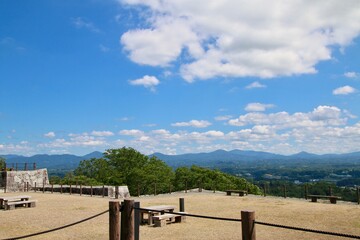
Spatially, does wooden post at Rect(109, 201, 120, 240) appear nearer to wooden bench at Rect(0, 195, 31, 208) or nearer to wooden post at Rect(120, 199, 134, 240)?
wooden post at Rect(120, 199, 134, 240)

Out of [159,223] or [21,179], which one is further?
[21,179]

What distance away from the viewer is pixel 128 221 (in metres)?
5.93

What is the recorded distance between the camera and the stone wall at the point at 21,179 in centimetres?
3525

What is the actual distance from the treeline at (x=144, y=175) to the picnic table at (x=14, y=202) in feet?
91.2

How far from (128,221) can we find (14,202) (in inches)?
558

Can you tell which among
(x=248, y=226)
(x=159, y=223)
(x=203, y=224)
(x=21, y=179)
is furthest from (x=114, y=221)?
(x=21, y=179)

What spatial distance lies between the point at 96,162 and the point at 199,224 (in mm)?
45049

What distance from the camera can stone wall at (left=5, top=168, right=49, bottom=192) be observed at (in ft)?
116

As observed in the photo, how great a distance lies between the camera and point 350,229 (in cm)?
1098

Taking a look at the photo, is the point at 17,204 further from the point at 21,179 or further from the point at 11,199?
the point at 21,179

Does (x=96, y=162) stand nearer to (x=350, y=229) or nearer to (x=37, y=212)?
(x=37, y=212)

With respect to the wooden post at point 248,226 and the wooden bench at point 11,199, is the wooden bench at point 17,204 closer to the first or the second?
the wooden bench at point 11,199

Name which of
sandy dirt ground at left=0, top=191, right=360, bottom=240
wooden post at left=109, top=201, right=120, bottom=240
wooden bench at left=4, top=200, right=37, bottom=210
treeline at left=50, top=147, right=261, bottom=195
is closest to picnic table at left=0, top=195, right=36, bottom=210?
wooden bench at left=4, top=200, right=37, bottom=210

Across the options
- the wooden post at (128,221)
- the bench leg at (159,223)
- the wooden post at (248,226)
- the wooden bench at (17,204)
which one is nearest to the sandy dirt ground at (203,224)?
the bench leg at (159,223)
